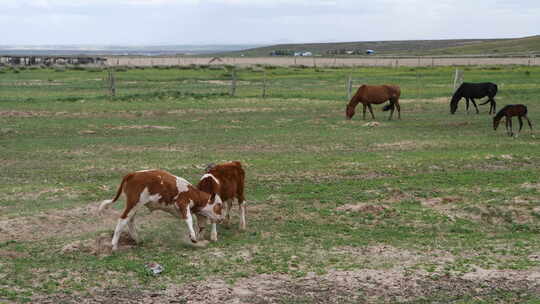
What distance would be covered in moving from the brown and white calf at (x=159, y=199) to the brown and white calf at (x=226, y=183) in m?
0.35

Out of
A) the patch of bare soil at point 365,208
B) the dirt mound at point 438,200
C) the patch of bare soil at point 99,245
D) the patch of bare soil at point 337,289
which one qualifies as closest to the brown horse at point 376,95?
the dirt mound at point 438,200

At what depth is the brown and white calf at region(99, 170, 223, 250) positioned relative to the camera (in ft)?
28.5

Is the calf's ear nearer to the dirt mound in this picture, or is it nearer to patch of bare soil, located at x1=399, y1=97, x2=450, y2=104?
the dirt mound

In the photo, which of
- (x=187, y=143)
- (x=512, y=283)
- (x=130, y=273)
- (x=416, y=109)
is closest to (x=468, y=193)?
(x=512, y=283)

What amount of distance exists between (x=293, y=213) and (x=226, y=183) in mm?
1584

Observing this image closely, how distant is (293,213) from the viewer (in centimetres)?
1076

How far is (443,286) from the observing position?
7.77 m

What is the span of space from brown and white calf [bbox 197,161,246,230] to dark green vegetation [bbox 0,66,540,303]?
18.8 inches

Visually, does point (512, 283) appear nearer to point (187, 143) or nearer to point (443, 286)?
point (443, 286)

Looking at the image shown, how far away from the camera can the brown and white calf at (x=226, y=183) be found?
31.3 feet

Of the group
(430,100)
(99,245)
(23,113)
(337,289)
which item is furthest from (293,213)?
(430,100)

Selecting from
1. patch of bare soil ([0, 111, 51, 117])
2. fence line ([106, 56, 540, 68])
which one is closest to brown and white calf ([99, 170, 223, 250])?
patch of bare soil ([0, 111, 51, 117])

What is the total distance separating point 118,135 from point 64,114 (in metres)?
5.36

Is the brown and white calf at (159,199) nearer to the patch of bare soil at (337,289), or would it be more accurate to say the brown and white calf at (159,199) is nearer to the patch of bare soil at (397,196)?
the patch of bare soil at (337,289)
